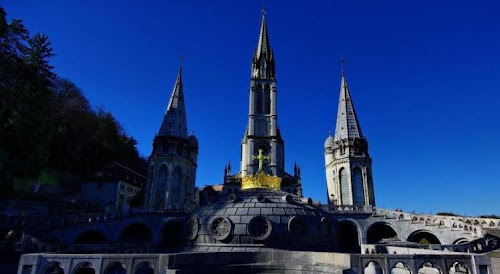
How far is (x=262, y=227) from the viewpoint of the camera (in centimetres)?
1119

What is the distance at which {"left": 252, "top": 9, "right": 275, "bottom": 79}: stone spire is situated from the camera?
185ft

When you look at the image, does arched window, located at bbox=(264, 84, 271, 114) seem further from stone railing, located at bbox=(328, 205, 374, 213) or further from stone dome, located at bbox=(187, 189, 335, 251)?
stone dome, located at bbox=(187, 189, 335, 251)

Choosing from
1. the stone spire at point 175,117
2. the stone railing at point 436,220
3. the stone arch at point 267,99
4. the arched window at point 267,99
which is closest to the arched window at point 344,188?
the stone railing at point 436,220

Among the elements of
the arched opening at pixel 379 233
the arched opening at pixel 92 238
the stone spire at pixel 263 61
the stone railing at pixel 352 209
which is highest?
the stone spire at pixel 263 61

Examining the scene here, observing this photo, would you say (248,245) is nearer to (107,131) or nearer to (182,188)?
(182,188)

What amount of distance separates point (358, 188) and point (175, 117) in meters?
28.7

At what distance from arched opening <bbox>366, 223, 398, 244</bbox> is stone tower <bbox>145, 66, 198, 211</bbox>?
78.9 ft

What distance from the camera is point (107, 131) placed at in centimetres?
5100

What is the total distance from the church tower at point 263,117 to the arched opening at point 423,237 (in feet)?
74.1

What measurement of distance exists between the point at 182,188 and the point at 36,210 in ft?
56.3

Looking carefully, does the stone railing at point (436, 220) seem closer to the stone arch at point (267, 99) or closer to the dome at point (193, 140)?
the stone arch at point (267, 99)

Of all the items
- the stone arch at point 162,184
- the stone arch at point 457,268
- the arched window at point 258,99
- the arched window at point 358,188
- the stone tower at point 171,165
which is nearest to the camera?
the stone arch at point 457,268

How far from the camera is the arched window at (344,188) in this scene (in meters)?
38.6

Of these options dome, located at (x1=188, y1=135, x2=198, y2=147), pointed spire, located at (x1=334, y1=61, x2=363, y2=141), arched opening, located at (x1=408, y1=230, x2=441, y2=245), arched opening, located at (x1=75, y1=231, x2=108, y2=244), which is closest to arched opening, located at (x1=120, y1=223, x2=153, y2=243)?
arched opening, located at (x1=75, y1=231, x2=108, y2=244)
